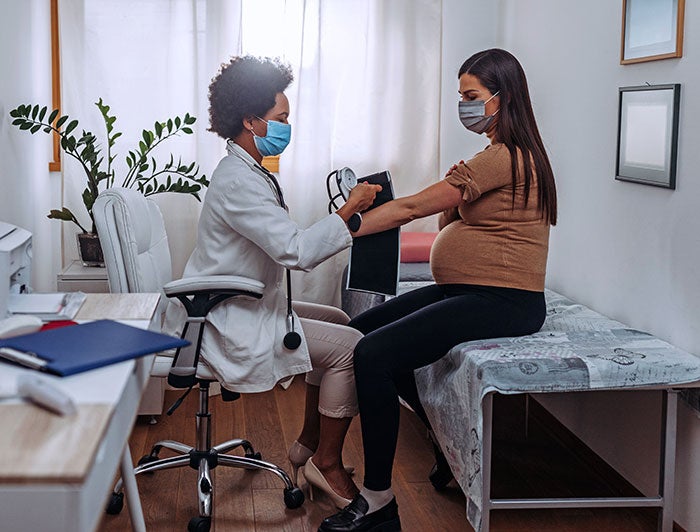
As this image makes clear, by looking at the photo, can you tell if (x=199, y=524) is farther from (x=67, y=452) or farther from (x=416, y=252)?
(x=416, y=252)

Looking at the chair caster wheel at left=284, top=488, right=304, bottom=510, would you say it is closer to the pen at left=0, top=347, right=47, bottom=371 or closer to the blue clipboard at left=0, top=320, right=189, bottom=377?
the blue clipboard at left=0, top=320, right=189, bottom=377

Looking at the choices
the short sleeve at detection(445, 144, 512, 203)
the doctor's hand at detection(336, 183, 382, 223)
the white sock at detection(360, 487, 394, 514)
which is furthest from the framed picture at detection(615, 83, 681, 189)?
the white sock at detection(360, 487, 394, 514)

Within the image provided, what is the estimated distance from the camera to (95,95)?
3.89 metres

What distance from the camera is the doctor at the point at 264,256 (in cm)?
249

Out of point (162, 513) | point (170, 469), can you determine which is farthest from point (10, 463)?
point (170, 469)

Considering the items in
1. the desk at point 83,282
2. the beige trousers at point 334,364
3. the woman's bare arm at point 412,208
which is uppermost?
the woman's bare arm at point 412,208

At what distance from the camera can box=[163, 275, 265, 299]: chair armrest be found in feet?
Result: 8.01

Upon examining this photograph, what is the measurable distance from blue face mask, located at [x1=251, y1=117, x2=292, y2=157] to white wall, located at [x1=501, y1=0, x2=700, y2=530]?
106cm

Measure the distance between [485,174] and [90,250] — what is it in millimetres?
1676

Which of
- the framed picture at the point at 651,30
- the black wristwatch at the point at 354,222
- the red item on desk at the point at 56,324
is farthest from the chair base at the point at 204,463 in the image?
the framed picture at the point at 651,30

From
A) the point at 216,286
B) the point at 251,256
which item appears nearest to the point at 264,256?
the point at 251,256

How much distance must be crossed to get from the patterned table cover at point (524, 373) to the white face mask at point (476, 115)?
1.97ft

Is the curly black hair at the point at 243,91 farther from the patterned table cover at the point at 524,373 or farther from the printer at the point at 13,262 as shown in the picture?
the patterned table cover at the point at 524,373

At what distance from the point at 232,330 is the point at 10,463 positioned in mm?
1457
